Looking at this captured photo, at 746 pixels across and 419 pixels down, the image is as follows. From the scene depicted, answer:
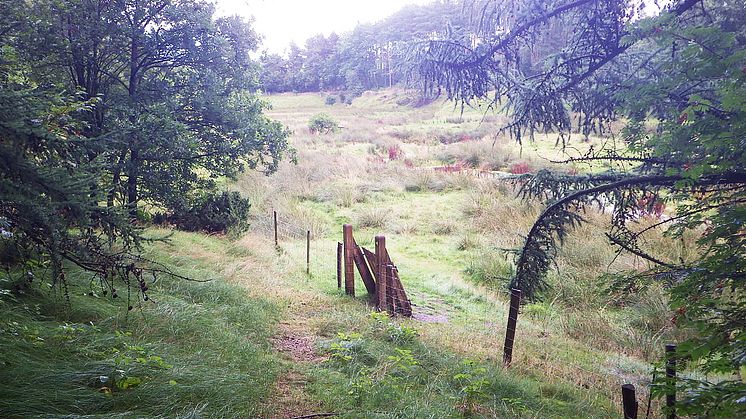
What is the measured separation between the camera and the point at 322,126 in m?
31.8

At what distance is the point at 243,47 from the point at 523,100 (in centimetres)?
698

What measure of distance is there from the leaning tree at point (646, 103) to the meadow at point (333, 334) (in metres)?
1.00

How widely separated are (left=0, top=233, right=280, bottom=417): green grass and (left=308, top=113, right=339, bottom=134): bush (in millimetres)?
26252

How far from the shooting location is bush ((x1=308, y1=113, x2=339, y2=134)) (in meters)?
31.3

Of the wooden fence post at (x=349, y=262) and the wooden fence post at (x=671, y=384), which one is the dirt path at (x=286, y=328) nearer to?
the wooden fence post at (x=349, y=262)

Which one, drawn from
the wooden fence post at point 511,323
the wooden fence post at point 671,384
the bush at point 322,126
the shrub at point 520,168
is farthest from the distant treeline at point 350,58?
the wooden fence post at point 671,384

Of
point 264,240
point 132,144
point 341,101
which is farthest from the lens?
point 341,101

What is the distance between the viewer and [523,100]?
5531 millimetres

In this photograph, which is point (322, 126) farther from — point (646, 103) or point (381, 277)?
point (646, 103)

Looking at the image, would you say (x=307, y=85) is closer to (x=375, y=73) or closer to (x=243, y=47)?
(x=375, y=73)

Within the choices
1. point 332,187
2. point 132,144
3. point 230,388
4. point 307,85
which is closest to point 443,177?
point 332,187

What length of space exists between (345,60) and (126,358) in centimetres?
5501

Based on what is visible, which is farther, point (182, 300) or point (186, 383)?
point (182, 300)

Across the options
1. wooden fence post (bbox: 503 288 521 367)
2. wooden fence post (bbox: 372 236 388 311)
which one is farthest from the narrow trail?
wooden fence post (bbox: 503 288 521 367)
